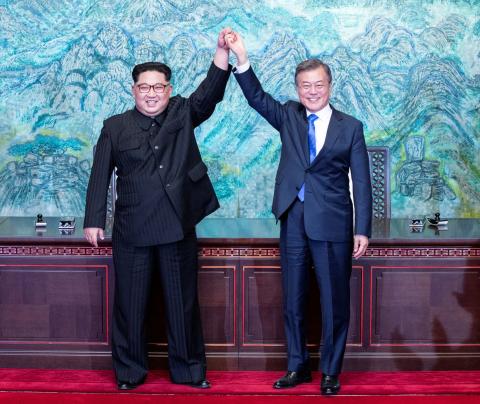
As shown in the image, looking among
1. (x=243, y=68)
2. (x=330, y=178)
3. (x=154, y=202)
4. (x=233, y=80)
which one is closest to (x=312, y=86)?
(x=243, y=68)

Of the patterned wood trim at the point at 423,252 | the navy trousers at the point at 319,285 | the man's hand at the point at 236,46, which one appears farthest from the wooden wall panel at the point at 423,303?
the man's hand at the point at 236,46

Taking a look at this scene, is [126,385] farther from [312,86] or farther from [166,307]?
[312,86]

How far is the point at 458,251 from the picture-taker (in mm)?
4574

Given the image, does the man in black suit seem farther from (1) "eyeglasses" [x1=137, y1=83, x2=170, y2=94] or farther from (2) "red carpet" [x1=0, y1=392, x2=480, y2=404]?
(2) "red carpet" [x1=0, y1=392, x2=480, y2=404]

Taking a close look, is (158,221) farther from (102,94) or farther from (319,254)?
(102,94)

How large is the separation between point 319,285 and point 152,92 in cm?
125

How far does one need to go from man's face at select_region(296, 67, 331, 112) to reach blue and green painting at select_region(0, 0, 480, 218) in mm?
1846

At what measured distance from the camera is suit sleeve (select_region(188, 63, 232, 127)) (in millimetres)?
4137

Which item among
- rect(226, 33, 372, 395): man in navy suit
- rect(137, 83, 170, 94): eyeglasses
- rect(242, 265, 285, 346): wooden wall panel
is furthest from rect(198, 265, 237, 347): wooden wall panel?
rect(137, 83, 170, 94): eyeglasses

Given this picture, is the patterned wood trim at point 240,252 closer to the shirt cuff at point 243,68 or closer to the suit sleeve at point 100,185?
the suit sleeve at point 100,185

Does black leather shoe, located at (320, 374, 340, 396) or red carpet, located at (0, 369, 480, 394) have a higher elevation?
black leather shoe, located at (320, 374, 340, 396)

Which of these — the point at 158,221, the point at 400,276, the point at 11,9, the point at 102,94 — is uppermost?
the point at 11,9

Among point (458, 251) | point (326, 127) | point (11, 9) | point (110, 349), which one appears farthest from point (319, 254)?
point (11, 9)

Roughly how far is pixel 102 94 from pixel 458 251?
2.72 m
